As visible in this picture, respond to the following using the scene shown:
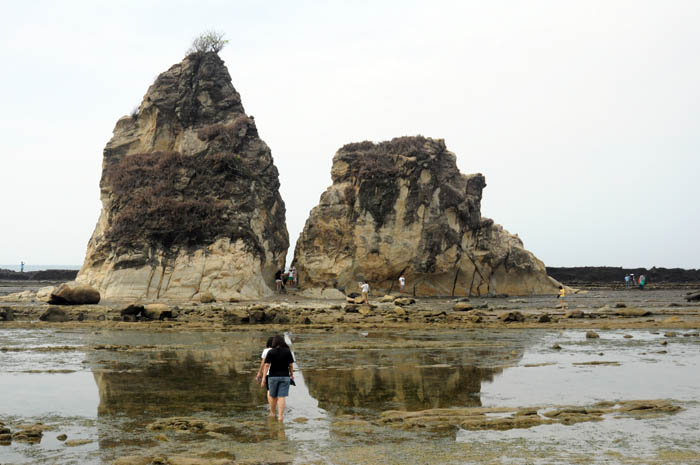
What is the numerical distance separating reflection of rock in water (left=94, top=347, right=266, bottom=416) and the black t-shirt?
117 cm

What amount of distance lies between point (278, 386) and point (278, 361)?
0.43 m

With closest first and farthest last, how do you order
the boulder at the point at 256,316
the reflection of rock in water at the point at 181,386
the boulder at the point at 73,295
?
the reflection of rock in water at the point at 181,386, the boulder at the point at 256,316, the boulder at the point at 73,295

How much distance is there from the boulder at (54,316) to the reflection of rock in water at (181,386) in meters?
Answer: 12.0

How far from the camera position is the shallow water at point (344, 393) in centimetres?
893

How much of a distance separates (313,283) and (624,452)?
41261mm

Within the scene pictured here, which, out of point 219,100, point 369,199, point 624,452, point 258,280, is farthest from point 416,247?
point 624,452

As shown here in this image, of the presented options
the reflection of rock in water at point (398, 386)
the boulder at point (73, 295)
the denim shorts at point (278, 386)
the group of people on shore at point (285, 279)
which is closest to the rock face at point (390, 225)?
the group of people on shore at point (285, 279)

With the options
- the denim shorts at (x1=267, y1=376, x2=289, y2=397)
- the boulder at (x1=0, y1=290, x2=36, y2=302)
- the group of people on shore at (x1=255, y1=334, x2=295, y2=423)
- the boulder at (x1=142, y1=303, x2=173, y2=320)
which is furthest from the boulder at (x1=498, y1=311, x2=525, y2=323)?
the boulder at (x1=0, y1=290, x2=36, y2=302)

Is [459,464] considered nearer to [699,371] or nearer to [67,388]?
[67,388]

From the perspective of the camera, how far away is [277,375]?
11.2 meters

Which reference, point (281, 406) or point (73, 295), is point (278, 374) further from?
point (73, 295)

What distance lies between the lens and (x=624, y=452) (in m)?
8.74

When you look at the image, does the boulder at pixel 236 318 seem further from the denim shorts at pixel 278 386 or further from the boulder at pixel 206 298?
the denim shorts at pixel 278 386

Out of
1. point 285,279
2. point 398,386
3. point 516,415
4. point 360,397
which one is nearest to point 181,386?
point 360,397
